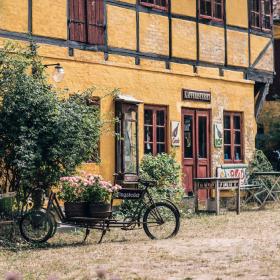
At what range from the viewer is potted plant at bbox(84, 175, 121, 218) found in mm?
12484

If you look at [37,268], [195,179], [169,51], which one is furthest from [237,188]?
[37,268]

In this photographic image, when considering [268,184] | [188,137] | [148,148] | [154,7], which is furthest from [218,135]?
[154,7]

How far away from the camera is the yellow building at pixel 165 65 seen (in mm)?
15914

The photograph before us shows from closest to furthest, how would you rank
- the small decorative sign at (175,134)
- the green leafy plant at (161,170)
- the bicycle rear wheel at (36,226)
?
the bicycle rear wheel at (36,226)
the green leafy plant at (161,170)
the small decorative sign at (175,134)

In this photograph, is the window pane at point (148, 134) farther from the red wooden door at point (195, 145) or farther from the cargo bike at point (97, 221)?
the cargo bike at point (97, 221)

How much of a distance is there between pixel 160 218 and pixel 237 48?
902cm

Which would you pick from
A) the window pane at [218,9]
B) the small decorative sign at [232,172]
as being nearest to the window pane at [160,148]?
the small decorative sign at [232,172]

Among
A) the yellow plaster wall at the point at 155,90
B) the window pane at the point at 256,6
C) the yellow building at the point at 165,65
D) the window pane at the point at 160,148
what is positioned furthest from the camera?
the window pane at the point at 256,6

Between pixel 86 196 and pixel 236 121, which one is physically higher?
pixel 236 121

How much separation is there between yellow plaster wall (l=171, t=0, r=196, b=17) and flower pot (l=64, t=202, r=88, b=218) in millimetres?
7567

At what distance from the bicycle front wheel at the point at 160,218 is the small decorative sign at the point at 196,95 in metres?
6.45

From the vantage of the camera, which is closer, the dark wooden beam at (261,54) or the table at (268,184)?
the table at (268,184)

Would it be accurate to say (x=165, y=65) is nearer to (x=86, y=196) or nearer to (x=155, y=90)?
(x=155, y=90)

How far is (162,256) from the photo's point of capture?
10.6 metres
